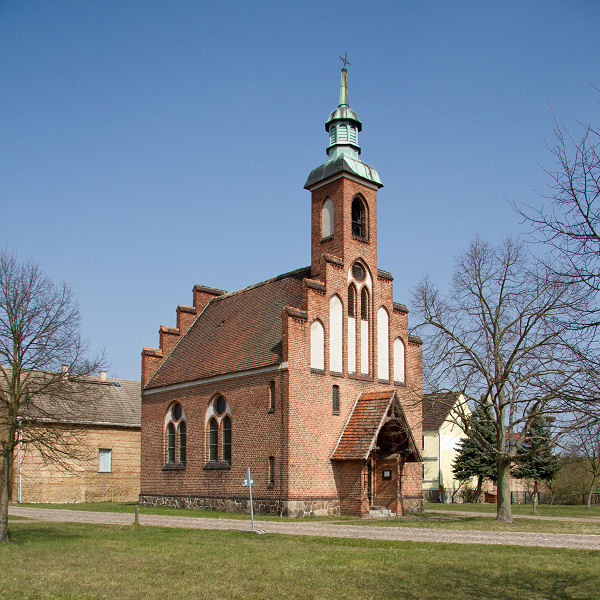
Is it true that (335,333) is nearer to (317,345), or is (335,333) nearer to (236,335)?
(317,345)

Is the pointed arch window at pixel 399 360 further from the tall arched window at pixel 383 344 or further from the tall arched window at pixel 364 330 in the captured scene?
the tall arched window at pixel 364 330

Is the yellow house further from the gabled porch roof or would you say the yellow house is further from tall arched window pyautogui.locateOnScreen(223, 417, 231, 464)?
tall arched window pyautogui.locateOnScreen(223, 417, 231, 464)

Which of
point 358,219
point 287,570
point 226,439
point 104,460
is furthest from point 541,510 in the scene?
point 287,570

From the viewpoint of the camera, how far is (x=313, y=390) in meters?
28.9

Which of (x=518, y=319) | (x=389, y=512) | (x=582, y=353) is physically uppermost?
(x=518, y=319)

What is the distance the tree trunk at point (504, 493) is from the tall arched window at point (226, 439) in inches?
476

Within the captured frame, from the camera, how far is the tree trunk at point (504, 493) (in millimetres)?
25250

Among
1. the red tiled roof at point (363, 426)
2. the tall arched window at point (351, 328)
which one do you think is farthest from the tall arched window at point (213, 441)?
the tall arched window at point (351, 328)

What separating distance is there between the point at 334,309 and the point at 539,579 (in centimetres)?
1950

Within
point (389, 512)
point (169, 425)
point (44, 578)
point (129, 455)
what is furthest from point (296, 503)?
point (129, 455)

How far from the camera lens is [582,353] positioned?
8.45 metres

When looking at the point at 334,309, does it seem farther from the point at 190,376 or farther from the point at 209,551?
the point at 209,551

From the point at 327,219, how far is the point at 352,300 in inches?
161

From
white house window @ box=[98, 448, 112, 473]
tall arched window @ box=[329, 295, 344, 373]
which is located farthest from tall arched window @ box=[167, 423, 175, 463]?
tall arched window @ box=[329, 295, 344, 373]
